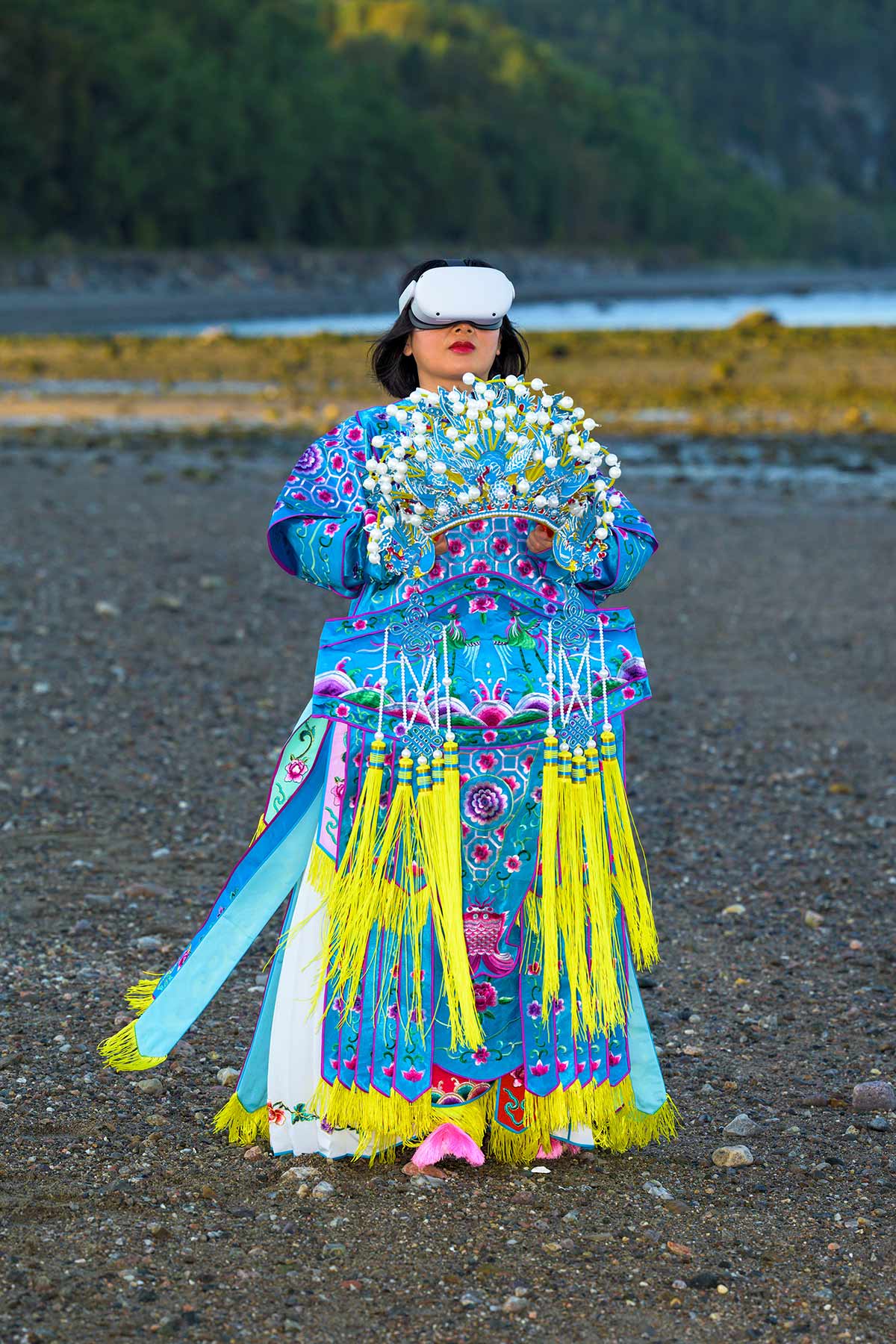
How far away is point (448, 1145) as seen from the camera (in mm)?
4320

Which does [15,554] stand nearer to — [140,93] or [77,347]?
[77,347]

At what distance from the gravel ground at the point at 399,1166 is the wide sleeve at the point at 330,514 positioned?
1.44 meters

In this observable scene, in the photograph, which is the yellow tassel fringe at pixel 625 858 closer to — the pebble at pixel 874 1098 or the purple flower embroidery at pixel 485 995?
the purple flower embroidery at pixel 485 995

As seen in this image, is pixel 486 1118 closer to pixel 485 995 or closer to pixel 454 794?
pixel 485 995

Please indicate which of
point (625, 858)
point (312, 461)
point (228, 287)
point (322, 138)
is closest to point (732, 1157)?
point (625, 858)

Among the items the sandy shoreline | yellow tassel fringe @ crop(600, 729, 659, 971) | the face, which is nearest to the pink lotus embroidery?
yellow tassel fringe @ crop(600, 729, 659, 971)

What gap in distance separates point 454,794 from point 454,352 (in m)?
1.05

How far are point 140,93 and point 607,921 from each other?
10132 cm

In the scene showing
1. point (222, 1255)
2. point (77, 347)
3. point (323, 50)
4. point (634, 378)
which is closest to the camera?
point (222, 1255)

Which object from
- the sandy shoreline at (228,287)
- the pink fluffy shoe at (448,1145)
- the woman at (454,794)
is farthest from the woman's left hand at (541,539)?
the sandy shoreline at (228,287)

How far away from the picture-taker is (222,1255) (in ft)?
13.0

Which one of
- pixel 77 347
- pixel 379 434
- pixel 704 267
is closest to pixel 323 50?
pixel 704 267

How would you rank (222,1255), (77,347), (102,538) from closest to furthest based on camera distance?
(222,1255)
(102,538)
(77,347)

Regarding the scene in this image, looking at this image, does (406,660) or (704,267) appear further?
(704,267)
